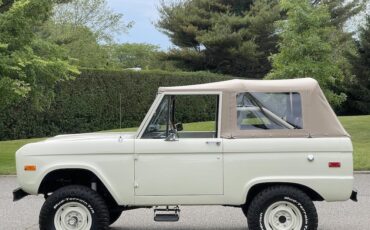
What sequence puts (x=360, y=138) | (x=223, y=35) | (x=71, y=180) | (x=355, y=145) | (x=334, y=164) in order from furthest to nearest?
(x=223, y=35) → (x=360, y=138) → (x=355, y=145) → (x=71, y=180) → (x=334, y=164)

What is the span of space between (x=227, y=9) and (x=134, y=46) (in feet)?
123

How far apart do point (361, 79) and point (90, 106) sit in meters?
16.3

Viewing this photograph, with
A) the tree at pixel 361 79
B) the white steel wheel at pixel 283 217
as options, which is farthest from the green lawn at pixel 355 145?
the tree at pixel 361 79

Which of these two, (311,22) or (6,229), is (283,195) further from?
Result: (311,22)

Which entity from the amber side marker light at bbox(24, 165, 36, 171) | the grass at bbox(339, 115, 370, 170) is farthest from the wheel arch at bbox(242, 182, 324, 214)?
the grass at bbox(339, 115, 370, 170)

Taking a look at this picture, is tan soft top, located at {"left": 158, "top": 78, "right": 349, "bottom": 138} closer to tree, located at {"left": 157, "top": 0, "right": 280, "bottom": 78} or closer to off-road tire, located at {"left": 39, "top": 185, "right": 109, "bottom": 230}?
off-road tire, located at {"left": 39, "top": 185, "right": 109, "bottom": 230}

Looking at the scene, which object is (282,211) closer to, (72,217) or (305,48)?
(72,217)

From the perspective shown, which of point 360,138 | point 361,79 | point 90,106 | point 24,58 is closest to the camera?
point 24,58

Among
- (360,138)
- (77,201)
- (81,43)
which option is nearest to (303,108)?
(77,201)

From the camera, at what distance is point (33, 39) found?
17312 mm

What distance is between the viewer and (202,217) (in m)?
9.05

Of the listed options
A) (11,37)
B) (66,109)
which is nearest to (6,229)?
(11,37)

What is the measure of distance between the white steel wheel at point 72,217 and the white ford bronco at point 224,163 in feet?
0.04

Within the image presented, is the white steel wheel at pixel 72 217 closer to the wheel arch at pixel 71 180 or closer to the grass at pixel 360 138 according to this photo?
the wheel arch at pixel 71 180
